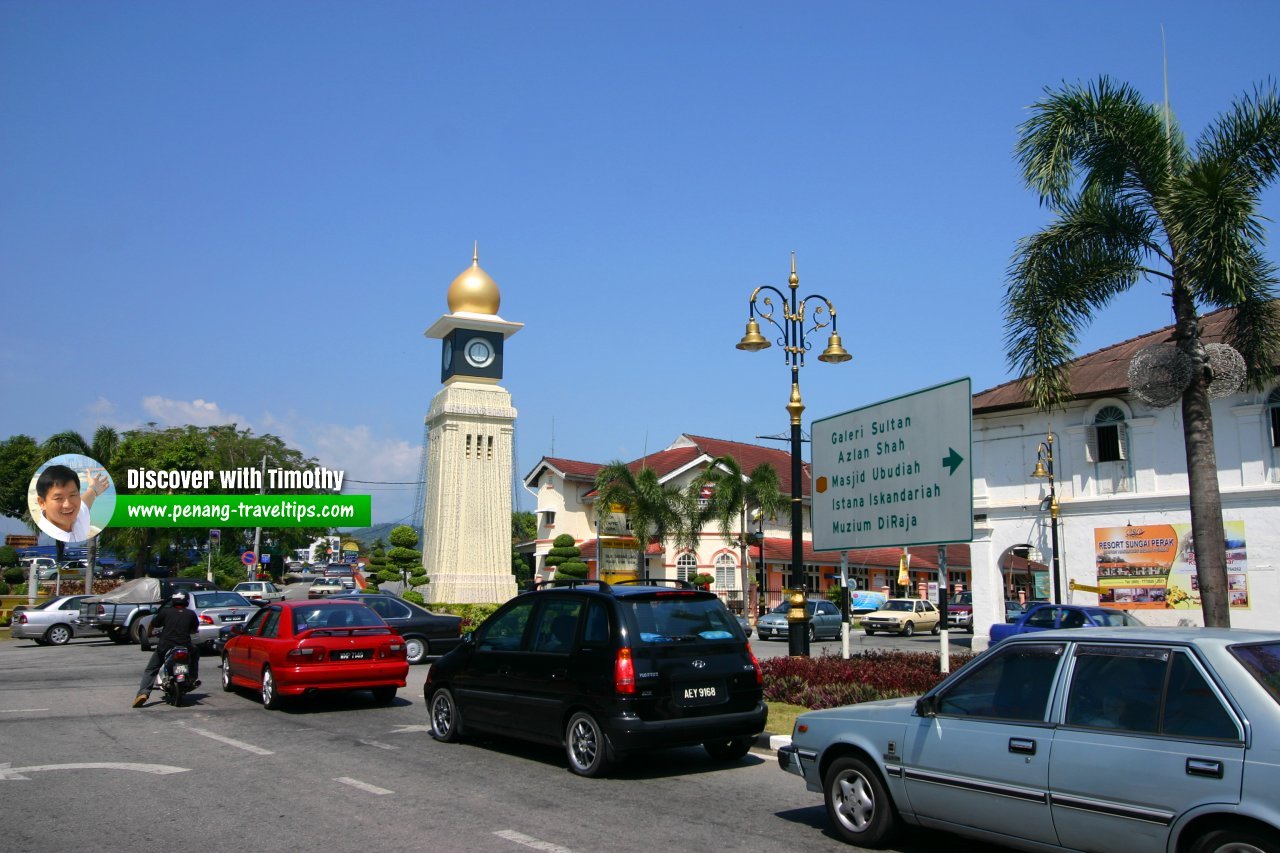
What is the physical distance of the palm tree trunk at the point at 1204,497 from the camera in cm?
1464

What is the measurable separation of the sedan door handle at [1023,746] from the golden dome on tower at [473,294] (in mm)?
43539

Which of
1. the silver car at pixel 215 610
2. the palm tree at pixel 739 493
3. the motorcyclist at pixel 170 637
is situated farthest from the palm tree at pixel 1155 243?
the palm tree at pixel 739 493

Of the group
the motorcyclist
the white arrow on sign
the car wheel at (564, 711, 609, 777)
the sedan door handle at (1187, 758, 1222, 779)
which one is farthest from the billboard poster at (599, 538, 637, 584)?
the sedan door handle at (1187, 758, 1222, 779)

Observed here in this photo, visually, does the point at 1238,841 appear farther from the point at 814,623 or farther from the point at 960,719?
the point at 814,623

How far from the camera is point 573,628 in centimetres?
943

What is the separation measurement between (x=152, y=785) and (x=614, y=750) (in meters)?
4.12

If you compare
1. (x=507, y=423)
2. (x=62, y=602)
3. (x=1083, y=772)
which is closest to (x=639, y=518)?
(x=507, y=423)

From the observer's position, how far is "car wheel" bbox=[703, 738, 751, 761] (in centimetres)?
975

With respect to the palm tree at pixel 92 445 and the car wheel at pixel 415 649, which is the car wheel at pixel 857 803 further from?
the palm tree at pixel 92 445

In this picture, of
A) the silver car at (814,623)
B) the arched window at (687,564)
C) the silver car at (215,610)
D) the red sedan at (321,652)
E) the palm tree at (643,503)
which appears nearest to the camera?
the red sedan at (321,652)

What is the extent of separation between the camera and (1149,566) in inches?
1103

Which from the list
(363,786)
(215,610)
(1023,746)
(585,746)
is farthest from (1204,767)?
(215,610)

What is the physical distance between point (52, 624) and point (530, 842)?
29.1m

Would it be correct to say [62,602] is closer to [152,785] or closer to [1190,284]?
[152,785]
